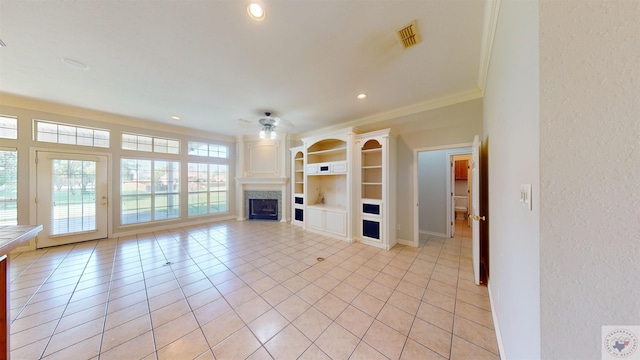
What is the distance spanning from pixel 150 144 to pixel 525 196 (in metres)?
6.85

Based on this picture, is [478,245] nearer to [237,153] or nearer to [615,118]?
[615,118]

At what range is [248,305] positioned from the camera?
2.10 metres

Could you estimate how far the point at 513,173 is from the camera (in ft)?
3.84

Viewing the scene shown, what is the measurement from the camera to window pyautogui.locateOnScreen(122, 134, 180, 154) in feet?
15.3

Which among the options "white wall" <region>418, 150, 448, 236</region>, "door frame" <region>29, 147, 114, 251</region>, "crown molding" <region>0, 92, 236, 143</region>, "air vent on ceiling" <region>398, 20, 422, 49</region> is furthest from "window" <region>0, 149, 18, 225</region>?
"white wall" <region>418, 150, 448, 236</region>

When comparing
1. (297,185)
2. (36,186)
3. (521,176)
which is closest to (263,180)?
(297,185)

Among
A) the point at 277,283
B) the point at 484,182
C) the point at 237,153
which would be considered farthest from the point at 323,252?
the point at 237,153

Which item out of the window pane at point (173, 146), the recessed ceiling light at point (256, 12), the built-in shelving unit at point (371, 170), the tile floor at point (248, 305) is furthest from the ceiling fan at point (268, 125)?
the window pane at point (173, 146)

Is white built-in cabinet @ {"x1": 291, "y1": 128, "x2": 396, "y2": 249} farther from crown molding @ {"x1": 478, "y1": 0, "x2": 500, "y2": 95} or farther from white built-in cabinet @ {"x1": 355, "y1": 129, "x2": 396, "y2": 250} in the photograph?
crown molding @ {"x1": 478, "y1": 0, "x2": 500, "y2": 95}

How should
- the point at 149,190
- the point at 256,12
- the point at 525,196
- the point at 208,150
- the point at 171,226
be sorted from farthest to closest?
the point at 208,150 → the point at 171,226 → the point at 149,190 → the point at 256,12 → the point at 525,196

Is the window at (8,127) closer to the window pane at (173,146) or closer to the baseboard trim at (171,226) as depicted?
the window pane at (173,146)

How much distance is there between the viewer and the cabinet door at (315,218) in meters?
4.68

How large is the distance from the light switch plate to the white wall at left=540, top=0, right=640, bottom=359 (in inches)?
6.0

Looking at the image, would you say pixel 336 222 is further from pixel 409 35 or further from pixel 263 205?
pixel 409 35
